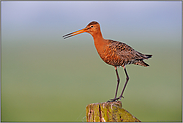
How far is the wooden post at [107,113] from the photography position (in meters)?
3.76

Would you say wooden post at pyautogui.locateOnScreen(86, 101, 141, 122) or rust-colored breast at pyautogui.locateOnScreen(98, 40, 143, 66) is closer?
wooden post at pyautogui.locateOnScreen(86, 101, 141, 122)

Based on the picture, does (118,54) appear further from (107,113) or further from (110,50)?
(107,113)

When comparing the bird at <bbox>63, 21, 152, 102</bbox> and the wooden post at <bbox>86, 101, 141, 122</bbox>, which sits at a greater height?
the bird at <bbox>63, 21, 152, 102</bbox>

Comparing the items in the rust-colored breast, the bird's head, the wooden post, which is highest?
the bird's head

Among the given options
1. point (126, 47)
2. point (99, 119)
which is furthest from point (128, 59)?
point (99, 119)

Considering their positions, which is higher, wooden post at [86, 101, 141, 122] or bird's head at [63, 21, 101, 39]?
bird's head at [63, 21, 101, 39]

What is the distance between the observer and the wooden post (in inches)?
148

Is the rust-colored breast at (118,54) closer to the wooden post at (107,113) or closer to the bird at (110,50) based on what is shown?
the bird at (110,50)

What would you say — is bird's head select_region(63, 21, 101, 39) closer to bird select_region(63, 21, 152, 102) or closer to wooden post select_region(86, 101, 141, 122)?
bird select_region(63, 21, 152, 102)

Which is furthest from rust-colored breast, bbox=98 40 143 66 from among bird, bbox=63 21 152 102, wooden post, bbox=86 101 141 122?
wooden post, bbox=86 101 141 122

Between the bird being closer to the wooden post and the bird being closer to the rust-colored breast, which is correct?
the rust-colored breast

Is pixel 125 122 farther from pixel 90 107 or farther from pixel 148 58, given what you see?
pixel 148 58

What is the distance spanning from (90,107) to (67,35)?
7.48ft

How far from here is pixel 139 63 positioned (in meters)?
6.19
